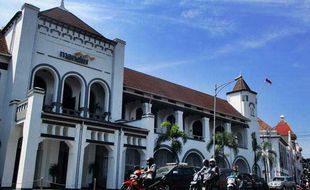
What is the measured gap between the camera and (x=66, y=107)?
26859mm

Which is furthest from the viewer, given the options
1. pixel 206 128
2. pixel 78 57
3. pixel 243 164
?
pixel 243 164

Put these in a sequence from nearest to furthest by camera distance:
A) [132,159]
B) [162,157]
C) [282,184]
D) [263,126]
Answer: [132,159], [282,184], [162,157], [263,126]

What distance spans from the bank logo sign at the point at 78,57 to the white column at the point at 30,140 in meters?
5.85

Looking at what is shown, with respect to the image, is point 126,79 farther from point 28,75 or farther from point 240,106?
point 240,106

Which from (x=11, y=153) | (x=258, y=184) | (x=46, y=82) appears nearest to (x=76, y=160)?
(x=11, y=153)

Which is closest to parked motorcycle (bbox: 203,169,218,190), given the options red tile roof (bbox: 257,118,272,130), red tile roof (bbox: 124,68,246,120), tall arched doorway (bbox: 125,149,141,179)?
tall arched doorway (bbox: 125,149,141,179)

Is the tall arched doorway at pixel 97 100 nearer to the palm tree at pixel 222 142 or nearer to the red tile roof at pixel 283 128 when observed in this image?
the palm tree at pixel 222 142

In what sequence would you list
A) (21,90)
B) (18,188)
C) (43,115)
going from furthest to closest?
(21,90)
(43,115)
(18,188)

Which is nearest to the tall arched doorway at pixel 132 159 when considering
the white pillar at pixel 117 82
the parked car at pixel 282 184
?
the white pillar at pixel 117 82

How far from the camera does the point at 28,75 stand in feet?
75.6

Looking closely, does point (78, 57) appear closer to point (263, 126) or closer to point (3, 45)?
point (3, 45)

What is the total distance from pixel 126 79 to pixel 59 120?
11804 millimetres

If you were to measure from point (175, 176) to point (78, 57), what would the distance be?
1205 centimetres

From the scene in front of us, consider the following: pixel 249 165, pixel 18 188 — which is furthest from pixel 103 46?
pixel 249 165
